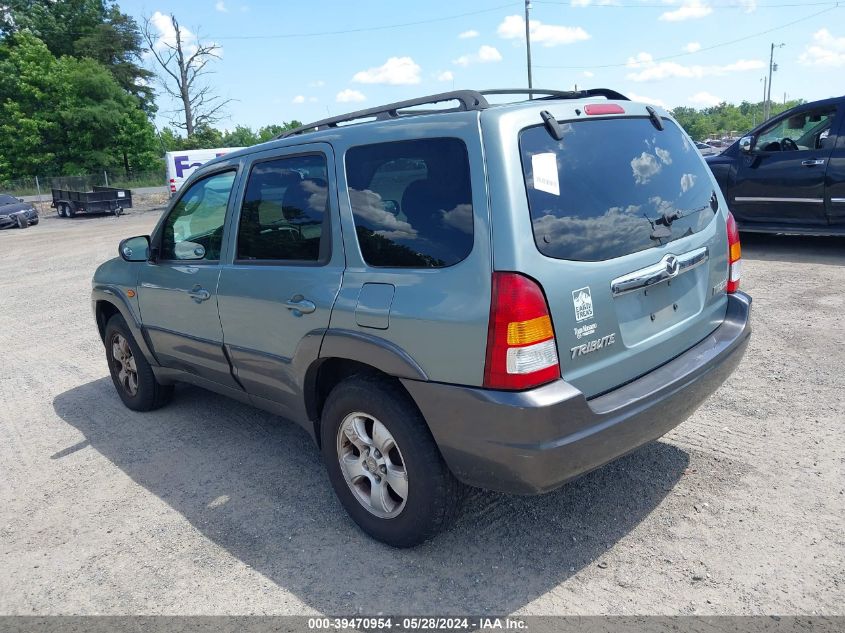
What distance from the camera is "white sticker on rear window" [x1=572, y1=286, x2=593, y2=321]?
258 cm

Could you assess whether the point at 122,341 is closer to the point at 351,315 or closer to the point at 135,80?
the point at 351,315

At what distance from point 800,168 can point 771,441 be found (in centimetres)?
602

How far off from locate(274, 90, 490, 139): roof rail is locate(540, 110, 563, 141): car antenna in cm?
24

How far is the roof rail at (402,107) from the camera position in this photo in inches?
112

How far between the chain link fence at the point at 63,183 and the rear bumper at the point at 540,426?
45213mm

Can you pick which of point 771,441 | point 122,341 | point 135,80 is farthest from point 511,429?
point 135,80

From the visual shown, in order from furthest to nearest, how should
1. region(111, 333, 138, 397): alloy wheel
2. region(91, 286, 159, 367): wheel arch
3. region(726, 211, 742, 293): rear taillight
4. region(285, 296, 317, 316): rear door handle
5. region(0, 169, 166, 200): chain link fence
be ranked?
region(0, 169, 166, 200): chain link fence
region(111, 333, 138, 397): alloy wheel
region(91, 286, 159, 367): wheel arch
region(726, 211, 742, 293): rear taillight
region(285, 296, 317, 316): rear door handle

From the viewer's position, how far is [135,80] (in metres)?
55.3

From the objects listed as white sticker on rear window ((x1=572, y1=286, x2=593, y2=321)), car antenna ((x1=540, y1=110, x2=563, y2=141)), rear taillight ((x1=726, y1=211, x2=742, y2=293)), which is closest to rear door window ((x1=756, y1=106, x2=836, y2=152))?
rear taillight ((x1=726, y1=211, x2=742, y2=293))

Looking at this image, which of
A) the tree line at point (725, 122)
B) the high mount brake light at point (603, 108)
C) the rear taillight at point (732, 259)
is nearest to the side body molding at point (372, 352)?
the high mount brake light at point (603, 108)

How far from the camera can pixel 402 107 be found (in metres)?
3.21

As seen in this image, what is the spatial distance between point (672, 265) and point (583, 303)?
2.00ft

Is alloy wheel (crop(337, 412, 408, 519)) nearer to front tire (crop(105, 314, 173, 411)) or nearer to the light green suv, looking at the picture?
the light green suv

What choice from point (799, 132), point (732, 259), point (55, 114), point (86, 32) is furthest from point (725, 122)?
point (732, 259)
